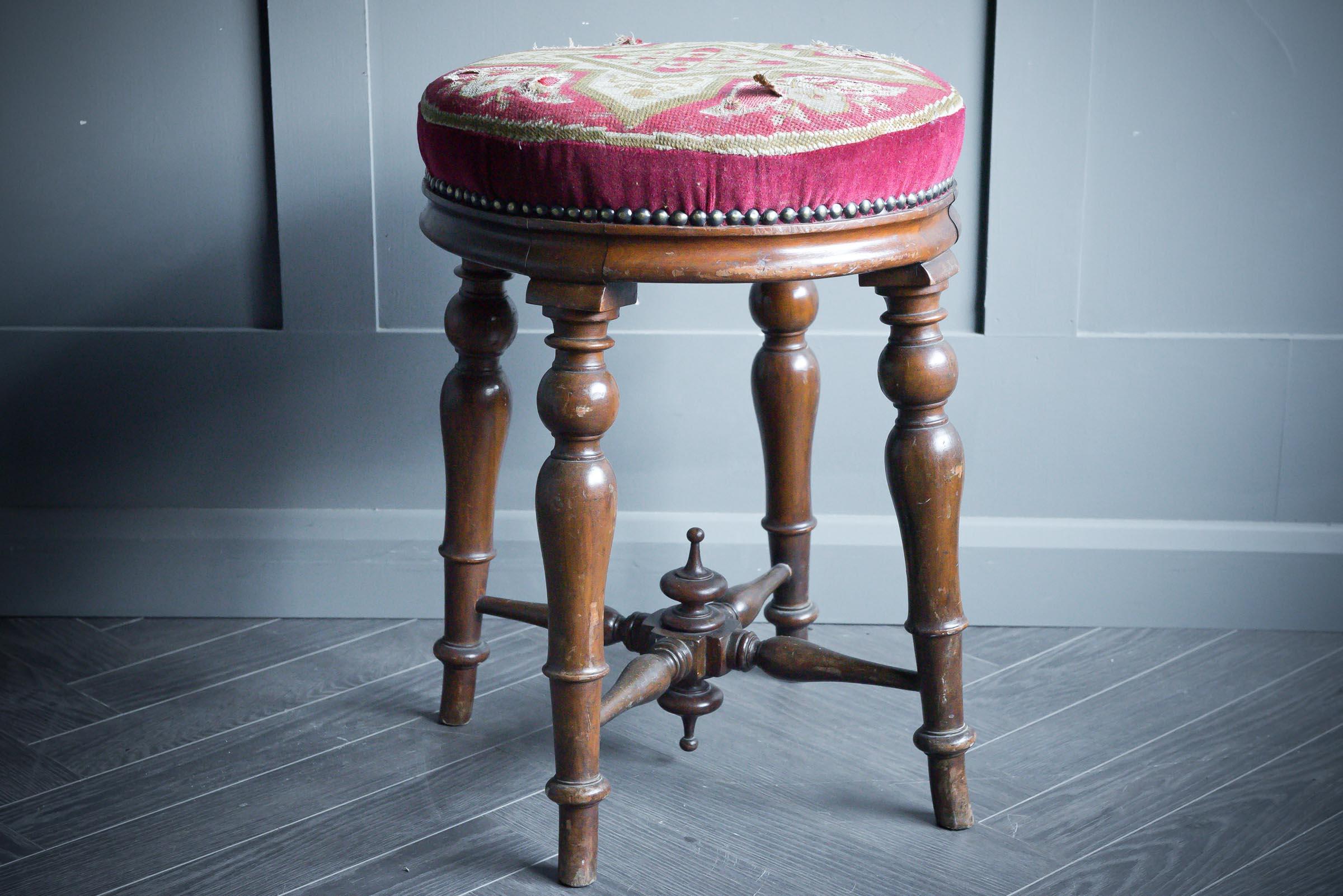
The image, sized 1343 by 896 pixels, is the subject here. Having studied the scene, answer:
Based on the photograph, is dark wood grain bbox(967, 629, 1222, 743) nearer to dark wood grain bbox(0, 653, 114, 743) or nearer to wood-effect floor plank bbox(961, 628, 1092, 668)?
wood-effect floor plank bbox(961, 628, 1092, 668)

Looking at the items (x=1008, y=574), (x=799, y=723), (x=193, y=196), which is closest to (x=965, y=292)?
(x=1008, y=574)

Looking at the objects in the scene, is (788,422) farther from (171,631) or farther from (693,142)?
(171,631)

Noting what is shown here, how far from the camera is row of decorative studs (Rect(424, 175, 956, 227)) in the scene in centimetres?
90

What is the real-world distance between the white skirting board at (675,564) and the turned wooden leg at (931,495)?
409mm

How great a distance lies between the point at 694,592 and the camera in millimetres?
1190

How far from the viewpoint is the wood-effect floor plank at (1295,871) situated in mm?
1046

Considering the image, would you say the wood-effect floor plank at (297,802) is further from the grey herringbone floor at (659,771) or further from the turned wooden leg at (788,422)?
the turned wooden leg at (788,422)

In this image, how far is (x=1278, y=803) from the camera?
1.17 m

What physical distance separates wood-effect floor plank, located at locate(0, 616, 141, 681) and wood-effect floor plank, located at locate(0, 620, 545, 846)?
9.1 inches

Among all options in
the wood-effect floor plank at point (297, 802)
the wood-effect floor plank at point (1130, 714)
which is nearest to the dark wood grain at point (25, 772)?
the wood-effect floor plank at point (297, 802)

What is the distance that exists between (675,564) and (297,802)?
1.67 feet

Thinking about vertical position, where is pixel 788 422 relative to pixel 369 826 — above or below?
above

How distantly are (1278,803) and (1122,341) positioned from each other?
0.52 metres

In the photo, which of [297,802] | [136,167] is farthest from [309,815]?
[136,167]
